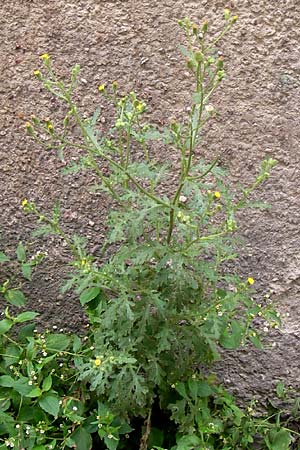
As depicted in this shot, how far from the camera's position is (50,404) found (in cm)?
172

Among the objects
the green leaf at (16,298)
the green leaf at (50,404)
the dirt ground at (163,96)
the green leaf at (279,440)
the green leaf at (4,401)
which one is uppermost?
the dirt ground at (163,96)

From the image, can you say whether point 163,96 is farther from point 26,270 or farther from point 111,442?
point 111,442

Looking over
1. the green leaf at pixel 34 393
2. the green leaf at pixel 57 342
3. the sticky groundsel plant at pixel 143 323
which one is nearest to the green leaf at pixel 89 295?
the sticky groundsel plant at pixel 143 323

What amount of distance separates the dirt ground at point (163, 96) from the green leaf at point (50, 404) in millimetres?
444

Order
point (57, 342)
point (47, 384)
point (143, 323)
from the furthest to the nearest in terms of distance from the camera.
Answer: point (57, 342) → point (47, 384) → point (143, 323)

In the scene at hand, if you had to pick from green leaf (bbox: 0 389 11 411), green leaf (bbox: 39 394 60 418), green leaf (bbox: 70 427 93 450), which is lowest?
green leaf (bbox: 70 427 93 450)

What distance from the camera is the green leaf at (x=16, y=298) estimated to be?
1949mm

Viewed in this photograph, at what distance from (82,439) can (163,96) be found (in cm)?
94

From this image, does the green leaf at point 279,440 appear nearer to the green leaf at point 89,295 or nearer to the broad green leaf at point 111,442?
the broad green leaf at point 111,442

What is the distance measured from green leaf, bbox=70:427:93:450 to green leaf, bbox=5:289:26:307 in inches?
15.5

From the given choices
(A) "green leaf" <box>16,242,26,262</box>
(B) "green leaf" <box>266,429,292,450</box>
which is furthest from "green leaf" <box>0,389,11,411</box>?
(B) "green leaf" <box>266,429,292,450</box>

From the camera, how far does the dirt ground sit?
6.21 feet

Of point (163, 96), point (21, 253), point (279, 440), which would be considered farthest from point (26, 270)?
point (279, 440)

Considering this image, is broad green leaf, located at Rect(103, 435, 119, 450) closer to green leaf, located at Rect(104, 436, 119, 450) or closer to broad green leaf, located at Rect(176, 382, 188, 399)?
green leaf, located at Rect(104, 436, 119, 450)
